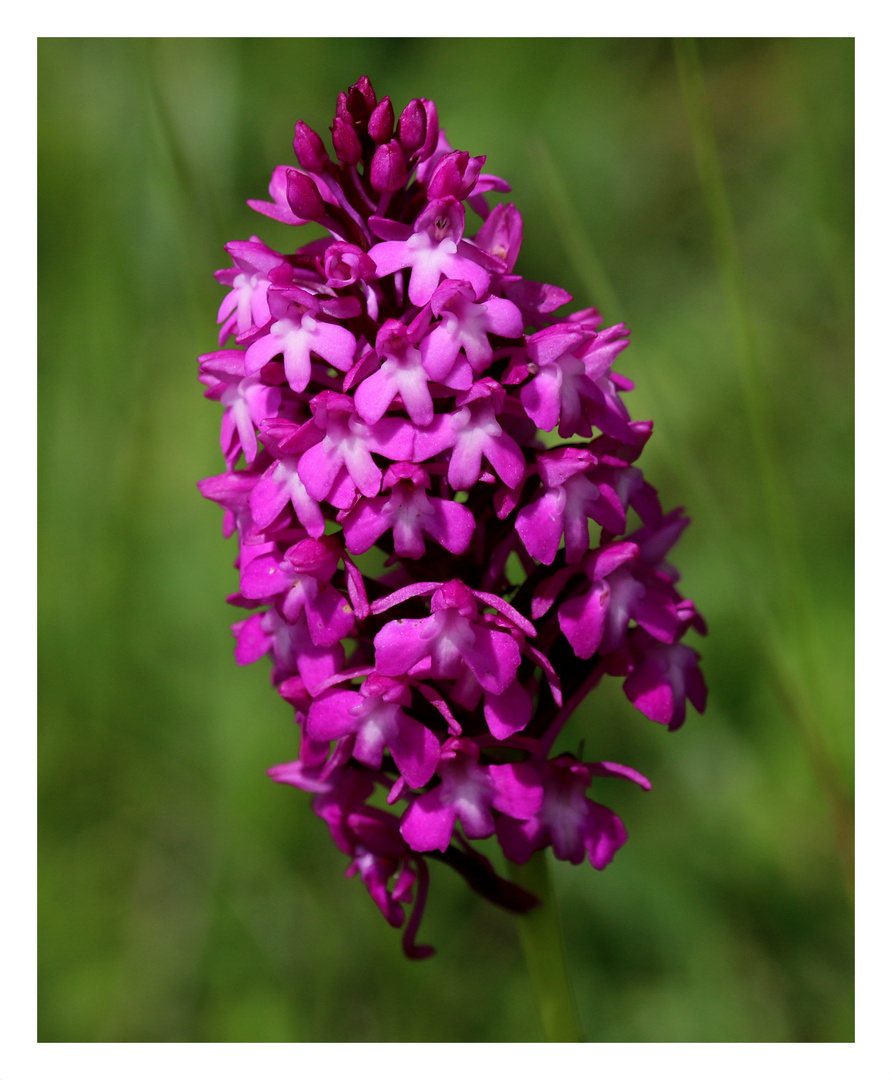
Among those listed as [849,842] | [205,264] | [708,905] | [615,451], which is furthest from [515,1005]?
[205,264]

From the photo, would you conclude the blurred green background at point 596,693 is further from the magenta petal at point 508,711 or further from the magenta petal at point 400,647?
the magenta petal at point 400,647

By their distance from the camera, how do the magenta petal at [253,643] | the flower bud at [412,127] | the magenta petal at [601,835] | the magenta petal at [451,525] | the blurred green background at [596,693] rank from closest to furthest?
the magenta petal at [451,525] < the flower bud at [412,127] < the magenta petal at [601,835] < the magenta petal at [253,643] < the blurred green background at [596,693]

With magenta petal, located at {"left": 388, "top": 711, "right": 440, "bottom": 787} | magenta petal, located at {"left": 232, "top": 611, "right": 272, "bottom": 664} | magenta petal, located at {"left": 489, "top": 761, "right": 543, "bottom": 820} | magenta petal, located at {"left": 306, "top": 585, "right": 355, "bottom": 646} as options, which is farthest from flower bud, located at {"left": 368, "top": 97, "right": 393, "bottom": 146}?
magenta petal, located at {"left": 489, "top": 761, "right": 543, "bottom": 820}

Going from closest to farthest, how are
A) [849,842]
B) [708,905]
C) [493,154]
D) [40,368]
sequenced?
[849,842] < [708,905] < [40,368] < [493,154]

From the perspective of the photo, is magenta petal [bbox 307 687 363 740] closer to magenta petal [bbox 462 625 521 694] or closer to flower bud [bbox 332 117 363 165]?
magenta petal [bbox 462 625 521 694]

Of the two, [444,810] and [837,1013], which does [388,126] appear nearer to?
[444,810]

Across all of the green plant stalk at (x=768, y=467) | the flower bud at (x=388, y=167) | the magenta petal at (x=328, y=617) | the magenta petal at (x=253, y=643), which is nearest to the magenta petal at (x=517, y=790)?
the magenta petal at (x=328, y=617)
